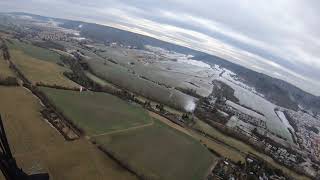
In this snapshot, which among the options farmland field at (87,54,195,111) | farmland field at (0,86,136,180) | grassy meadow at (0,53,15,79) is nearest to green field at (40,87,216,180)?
farmland field at (0,86,136,180)

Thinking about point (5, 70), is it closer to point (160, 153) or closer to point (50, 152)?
point (50, 152)

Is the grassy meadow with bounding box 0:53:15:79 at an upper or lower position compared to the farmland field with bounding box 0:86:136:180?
lower

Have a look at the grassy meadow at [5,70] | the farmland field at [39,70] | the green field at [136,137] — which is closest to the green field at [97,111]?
the green field at [136,137]

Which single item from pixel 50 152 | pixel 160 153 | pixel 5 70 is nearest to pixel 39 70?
pixel 5 70

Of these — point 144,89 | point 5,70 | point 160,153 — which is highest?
point 160,153

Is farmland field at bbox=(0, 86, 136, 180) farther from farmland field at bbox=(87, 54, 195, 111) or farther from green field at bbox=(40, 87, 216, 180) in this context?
farmland field at bbox=(87, 54, 195, 111)

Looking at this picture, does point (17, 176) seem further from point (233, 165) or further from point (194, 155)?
point (233, 165)

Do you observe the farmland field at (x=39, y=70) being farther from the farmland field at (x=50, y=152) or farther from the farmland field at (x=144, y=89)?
the farmland field at (x=50, y=152)
